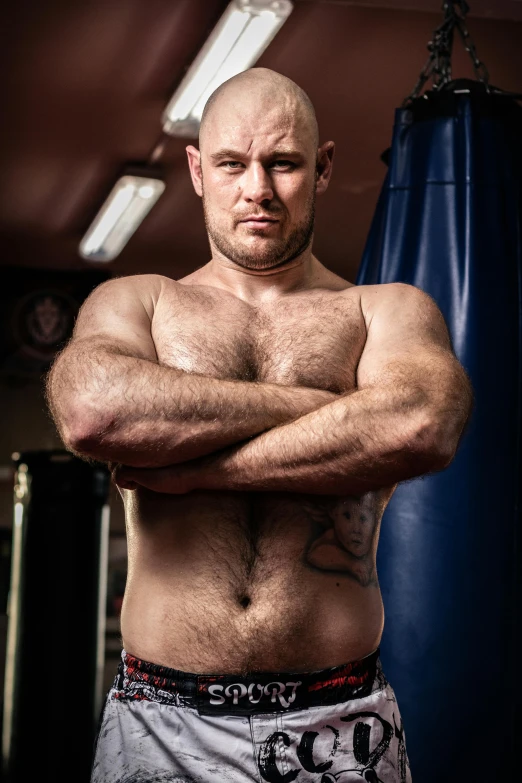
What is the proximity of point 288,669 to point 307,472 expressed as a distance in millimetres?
326

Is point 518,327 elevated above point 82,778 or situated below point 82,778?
above

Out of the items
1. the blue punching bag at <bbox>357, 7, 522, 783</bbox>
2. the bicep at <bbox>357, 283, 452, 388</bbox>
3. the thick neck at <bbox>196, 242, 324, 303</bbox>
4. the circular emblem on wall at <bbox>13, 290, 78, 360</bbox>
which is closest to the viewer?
the bicep at <bbox>357, 283, 452, 388</bbox>

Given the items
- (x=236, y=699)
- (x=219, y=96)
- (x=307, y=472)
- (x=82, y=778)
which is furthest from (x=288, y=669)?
(x=82, y=778)

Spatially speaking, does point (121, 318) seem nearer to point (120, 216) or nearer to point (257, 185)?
point (257, 185)

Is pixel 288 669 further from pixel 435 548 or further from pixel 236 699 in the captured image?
pixel 435 548

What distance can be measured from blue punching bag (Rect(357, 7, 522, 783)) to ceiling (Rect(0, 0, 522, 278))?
Result: 709 mm

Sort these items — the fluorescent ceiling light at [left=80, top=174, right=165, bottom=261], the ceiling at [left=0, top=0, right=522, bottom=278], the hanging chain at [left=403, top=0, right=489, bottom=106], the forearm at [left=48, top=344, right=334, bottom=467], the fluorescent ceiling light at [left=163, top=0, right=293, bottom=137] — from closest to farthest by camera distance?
the forearm at [left=48, top=344, right=334, bottom=467], the hanging chain at [left=403, top=0, right=489, bottom=106], the fluorescent ceiling light at [left=163, top=0, right=293, bottom=137], the ceiling at [left=0, top=0, right=522, bottom=278], the fluorescent ceiling light at [left=80, top=174, right=165, bottom=261]

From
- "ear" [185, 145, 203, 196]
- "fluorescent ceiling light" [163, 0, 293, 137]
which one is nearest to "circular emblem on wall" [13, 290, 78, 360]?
"fluorescent ceiling light" [163, 0, 293, 137]

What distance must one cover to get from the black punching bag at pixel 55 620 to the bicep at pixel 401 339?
295 centimetres

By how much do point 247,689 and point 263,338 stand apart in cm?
61

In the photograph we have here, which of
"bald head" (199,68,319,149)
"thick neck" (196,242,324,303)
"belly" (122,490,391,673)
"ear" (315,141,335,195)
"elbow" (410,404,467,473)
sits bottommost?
"belly" (122,490,391,673)

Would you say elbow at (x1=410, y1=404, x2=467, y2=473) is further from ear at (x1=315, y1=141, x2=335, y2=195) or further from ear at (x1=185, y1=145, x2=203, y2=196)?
ear at (x1=185, y1=145, x2=203, y2=196)

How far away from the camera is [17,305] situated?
6.30m

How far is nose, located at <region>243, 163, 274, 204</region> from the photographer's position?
1669mm
